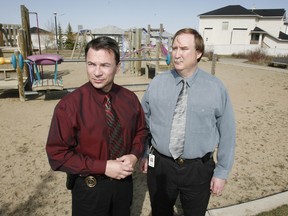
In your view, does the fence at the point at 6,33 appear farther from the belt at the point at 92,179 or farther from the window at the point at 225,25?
the window at the point at 225,25

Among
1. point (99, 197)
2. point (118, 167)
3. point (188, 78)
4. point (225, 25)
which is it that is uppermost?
point (225, 25)

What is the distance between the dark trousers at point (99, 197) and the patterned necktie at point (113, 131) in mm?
218

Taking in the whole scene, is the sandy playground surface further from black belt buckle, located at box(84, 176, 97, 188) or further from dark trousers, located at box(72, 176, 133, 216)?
black belt buckle, located at box(84, 176, 97, 188)

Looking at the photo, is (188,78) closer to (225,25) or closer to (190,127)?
(190,127)

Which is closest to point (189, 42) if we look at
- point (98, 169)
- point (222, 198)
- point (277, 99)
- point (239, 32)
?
point (98, 169)

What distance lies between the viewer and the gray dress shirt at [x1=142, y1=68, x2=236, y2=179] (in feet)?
6.37

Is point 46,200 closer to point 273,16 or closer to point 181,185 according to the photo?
point 181,185

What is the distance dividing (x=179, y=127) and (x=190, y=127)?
9 centimetres

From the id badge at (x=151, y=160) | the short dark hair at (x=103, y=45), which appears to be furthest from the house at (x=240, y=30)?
the short dark hair at (x=103, y=45)

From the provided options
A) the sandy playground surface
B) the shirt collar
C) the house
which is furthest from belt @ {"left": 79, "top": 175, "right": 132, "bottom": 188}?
the house

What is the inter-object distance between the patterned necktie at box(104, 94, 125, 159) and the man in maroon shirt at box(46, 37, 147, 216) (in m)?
0.01

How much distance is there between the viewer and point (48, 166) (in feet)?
12.6

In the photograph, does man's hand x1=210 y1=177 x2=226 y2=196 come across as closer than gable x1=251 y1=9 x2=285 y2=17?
Yes

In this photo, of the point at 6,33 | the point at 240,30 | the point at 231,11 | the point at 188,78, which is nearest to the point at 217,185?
the point at 188,78
